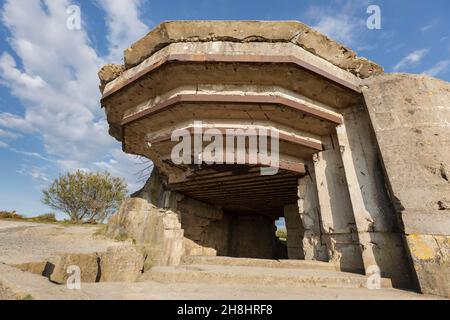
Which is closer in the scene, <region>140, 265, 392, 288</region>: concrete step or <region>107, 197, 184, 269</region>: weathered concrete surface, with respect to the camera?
<region>140, 265, 392, 288</region>: concrete step

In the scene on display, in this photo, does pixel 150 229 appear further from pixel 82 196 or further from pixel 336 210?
pixel 82 196

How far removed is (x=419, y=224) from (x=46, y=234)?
6.88 metres

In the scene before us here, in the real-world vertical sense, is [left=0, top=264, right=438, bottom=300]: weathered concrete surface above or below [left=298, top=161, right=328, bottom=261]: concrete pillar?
below

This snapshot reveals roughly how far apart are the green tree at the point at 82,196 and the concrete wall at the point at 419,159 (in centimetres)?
2029

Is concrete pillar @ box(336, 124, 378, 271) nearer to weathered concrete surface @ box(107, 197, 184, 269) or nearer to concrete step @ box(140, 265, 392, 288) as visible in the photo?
concrete step @ box(140, 265, 392, 288)

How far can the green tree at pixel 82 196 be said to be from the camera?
18.3 meters

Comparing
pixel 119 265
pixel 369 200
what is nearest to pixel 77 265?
pixel 119 265

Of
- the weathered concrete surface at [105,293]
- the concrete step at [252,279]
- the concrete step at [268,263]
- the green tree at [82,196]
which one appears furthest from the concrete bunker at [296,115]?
the green tree at [82,196]

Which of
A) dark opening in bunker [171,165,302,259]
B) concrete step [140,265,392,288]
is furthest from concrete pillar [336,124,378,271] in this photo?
dark opening in bunker [171,165,302,259]

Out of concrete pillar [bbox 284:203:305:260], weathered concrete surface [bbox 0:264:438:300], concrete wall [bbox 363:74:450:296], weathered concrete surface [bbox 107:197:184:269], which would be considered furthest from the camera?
concrete pillar [bbox 284:203:305:260]

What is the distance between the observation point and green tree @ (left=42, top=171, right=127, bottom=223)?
1834 cm

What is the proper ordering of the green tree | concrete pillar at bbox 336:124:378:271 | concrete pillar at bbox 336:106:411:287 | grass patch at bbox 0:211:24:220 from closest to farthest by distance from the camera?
1. concrete pillar at bbox 336:106:411:287
2. concrete pillar at bbox 336:124:378:271
3. grass patch at bbox 0:211:24:220
4. the green tree

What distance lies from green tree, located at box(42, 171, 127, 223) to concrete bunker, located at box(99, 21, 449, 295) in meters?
17.0

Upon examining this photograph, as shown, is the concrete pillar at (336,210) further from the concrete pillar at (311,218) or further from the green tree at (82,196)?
the green tree at (82,196)
